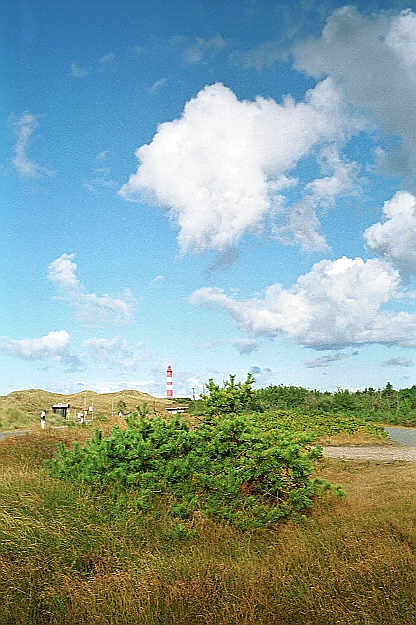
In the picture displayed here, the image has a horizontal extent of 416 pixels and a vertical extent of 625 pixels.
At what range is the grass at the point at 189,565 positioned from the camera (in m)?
4.83

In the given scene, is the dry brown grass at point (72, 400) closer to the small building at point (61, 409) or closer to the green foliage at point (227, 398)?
the small building at point (61, 409)

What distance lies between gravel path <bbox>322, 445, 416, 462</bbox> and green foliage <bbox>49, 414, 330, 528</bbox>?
773cm

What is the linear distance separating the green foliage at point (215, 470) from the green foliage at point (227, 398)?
476 mm

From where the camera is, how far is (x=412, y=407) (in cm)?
3650

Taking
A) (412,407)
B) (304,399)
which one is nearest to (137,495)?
(304,399)

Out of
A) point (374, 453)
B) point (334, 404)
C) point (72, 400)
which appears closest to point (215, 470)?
point (374, 453)

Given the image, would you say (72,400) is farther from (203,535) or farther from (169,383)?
(203,535)

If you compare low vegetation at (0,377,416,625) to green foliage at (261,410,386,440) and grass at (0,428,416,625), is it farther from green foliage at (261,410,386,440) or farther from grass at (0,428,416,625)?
green foliage at (261,410,386,440)

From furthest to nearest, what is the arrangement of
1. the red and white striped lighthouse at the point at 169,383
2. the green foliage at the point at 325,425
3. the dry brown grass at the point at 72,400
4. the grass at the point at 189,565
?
1. the red and white striped lighthouse at the point at 169,383
2. the dry brown grass at the point at 72,400
3. the green foliage at the point at 325,425
4. the grass at the point at 189,565

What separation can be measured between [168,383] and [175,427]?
5459 cm

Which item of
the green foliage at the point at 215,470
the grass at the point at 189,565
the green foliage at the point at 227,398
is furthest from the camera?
the green foliage at the point at 227,398

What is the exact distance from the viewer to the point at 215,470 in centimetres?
765

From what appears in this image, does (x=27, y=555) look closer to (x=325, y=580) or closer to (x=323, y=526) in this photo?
(x=325, y=580)

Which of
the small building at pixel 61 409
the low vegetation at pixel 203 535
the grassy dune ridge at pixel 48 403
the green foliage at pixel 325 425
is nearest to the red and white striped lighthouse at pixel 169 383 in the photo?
the grassy dune ridge at pixel 48 403
